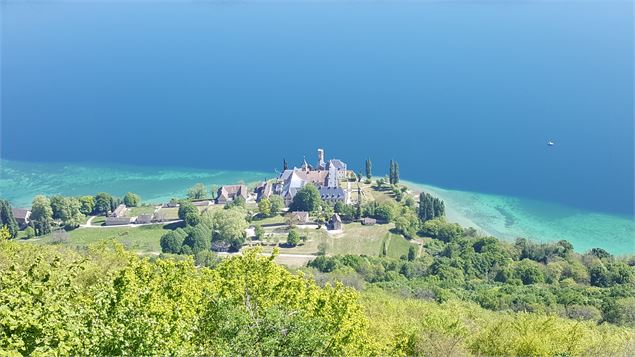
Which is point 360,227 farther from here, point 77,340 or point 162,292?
point 77,340

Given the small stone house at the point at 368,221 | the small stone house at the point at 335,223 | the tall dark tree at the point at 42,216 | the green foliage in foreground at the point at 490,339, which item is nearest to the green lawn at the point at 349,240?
the small stone house at the point at 368,221

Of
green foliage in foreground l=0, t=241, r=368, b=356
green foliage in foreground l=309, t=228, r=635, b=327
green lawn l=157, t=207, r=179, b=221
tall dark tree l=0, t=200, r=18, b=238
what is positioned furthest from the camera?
green lawn l=157, t=207, r=179, b=221

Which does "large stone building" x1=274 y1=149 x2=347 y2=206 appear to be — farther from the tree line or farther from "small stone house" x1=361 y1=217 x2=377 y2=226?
the tree line

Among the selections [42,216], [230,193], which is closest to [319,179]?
[230,193]

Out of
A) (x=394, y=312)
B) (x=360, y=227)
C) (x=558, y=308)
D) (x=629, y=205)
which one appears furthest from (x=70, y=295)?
(x=629, y=205)

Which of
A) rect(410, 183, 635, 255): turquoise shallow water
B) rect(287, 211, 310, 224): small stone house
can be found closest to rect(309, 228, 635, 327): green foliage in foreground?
rect(410, 183, 635, 255): turquoise shallow water

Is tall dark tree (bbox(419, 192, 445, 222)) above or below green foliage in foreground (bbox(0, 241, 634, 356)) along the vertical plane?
below
